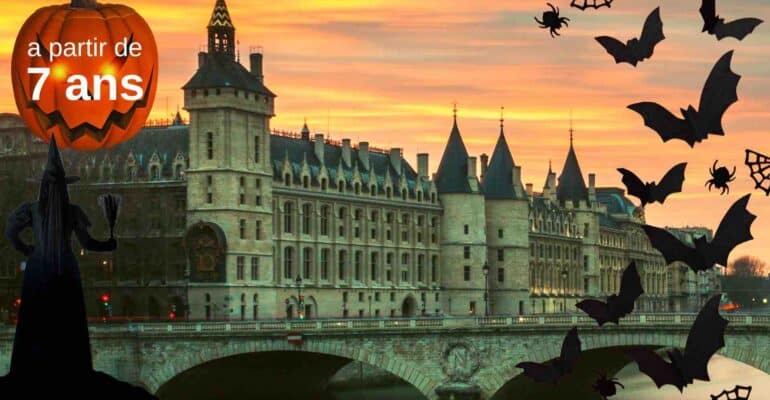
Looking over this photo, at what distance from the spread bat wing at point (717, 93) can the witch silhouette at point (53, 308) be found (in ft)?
14.9

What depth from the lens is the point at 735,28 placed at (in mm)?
3676

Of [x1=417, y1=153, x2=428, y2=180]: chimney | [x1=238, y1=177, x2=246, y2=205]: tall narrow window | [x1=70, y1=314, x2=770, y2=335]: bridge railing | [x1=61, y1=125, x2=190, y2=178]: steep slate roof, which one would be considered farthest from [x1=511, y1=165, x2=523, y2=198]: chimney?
[x1=70, y1=314, x2=770, y2=335]: bridge railing

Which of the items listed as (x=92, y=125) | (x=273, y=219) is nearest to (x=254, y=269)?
(x=273, y=219)

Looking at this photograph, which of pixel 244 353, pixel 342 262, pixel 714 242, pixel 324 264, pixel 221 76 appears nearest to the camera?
pixel 714 242

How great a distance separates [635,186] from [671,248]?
153 mm

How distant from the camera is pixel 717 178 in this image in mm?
3697

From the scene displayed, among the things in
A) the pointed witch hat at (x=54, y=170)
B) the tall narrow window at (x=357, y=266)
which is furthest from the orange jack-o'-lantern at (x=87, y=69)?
the tall narrow window at (x=357, y=266)

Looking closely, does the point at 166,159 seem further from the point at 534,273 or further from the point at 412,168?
the point at 534,273

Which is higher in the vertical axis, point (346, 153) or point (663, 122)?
point (346, 153)

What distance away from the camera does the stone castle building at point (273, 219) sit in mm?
102688

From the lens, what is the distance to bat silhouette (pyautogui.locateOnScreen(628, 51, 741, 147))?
3645 millimetres

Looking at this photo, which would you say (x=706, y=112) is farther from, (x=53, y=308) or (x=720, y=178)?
(x=53, y=308)

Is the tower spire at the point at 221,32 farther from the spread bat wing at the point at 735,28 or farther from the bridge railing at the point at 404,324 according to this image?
the spread bat wing at the point at 735,28

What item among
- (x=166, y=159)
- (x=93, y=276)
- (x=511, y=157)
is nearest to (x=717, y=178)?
(x=93, y=276)
